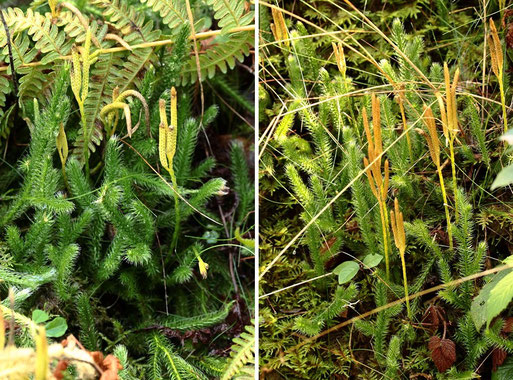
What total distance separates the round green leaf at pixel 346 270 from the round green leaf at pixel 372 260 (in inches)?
0.9

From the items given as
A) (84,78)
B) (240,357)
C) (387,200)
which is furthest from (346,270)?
(84,78)

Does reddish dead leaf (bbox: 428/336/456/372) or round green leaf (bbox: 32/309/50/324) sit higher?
round green leaf (bbox: 32/309/50/324)

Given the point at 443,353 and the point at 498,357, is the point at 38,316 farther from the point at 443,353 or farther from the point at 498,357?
the point at 498,357

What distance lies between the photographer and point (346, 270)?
130 cm

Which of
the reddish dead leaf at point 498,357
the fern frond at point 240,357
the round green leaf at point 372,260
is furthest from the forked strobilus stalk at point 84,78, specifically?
the reddish dead leaf at point 498,357

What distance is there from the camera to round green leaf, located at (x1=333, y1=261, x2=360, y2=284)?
4.19ft

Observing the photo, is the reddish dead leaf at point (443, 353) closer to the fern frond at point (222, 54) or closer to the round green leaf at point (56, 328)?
the round green leaf at point (56, 328)

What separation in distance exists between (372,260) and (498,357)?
32cm

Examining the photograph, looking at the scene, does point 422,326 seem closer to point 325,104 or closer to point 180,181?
point 325,104

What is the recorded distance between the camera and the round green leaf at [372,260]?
128 cm

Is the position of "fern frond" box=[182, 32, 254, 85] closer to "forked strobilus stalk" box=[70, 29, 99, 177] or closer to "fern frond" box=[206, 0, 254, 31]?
"fern frond" box=[206, 0, 254, 31]

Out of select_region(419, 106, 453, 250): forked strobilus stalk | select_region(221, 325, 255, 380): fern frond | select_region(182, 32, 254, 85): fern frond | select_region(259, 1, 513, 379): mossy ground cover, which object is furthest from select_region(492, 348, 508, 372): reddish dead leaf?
select_region(182, 32, 254, 85): fern frond

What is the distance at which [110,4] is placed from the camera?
5.42 ft

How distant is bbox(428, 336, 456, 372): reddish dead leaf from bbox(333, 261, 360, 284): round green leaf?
0.74 ft
